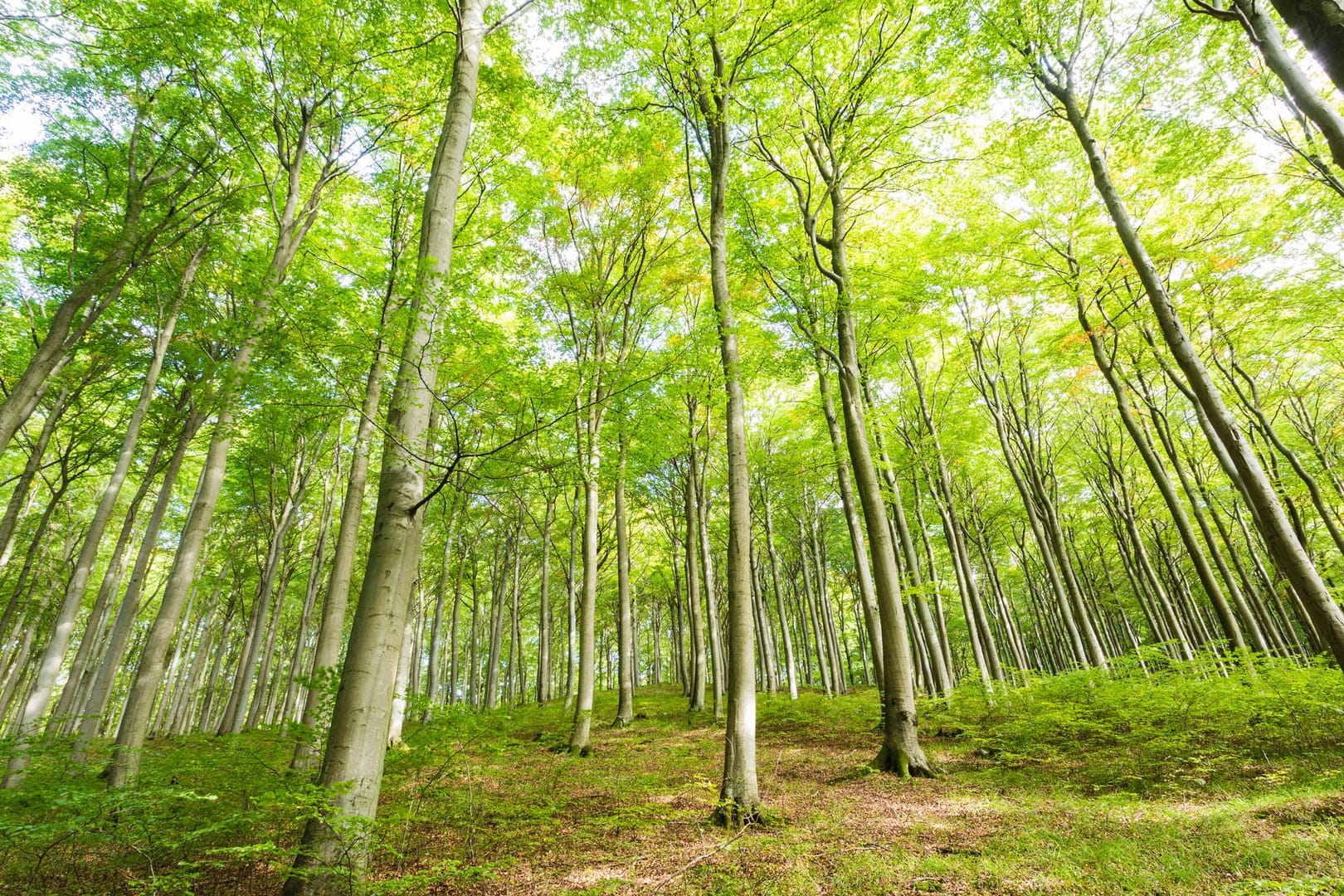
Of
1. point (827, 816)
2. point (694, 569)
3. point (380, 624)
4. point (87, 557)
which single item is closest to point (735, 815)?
point (827, 816)

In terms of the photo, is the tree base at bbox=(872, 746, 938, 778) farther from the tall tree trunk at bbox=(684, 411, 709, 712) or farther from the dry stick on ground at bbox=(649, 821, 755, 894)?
the tall tree trunk at bbox=(684, 411, 709, 712)

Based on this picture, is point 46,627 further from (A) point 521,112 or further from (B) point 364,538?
(A) point 521,112

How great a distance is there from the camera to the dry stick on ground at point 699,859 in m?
3.96

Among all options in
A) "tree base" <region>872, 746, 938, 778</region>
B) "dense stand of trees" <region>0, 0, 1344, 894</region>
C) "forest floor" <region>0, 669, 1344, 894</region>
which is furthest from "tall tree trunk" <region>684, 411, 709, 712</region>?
"tree base" <region>872, 746, 938, 778</region>

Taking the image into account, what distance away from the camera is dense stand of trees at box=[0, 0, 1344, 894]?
17.5ft

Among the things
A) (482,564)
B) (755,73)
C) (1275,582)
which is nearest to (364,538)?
(482,564)

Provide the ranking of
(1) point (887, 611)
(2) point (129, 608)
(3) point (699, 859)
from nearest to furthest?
(3) point (699, 859) < (1) point (887, 611) < (2) point (129, 608)

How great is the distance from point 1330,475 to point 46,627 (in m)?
43.0

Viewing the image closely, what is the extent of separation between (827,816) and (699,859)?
199 cm

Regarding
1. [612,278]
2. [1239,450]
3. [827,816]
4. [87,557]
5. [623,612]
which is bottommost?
[827,816]

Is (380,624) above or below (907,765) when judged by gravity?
above

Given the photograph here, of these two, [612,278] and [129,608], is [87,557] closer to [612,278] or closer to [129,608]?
[129,608]

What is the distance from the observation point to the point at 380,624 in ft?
12.1

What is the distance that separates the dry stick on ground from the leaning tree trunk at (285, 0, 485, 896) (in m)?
2.12
